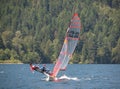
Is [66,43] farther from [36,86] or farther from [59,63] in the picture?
[36,86]

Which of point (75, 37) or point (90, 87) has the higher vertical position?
point (75, 37)

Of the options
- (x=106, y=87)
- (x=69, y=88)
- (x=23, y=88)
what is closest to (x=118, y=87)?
(x=106, y=87)

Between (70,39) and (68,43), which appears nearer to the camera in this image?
(70,39)

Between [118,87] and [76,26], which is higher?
[76,26]

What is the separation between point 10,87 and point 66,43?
57.7 feet

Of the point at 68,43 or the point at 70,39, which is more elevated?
the point at 70,39

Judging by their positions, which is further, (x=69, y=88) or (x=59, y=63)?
(x=59, y=63)

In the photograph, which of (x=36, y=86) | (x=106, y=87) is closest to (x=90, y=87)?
(x=106, y=87)

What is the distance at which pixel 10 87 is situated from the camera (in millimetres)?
96500

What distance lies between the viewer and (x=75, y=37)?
350 ft

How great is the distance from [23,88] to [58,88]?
6.55 metres

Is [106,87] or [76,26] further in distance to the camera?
[76,26]

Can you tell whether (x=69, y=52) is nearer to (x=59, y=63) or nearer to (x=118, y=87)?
(x=59, y=63)

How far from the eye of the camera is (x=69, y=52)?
108188 mm
